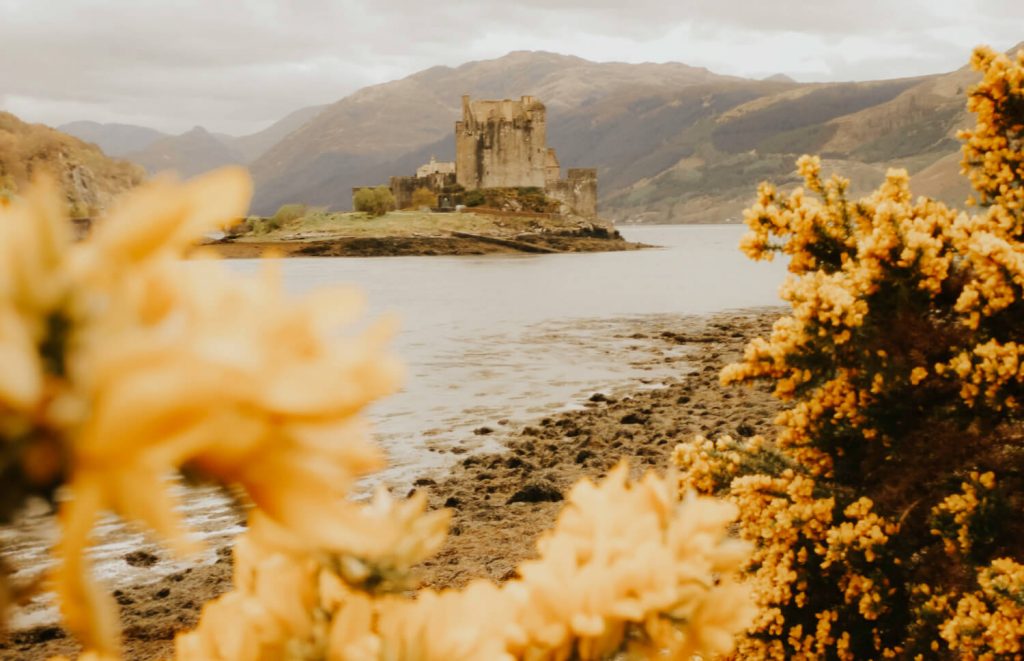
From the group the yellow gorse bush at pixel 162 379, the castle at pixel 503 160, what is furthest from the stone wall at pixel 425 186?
the yellow gorse bush at pixel 162 379

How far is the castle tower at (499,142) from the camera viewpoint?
89.4 meters

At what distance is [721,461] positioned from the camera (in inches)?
177

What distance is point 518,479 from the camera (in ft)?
35.3

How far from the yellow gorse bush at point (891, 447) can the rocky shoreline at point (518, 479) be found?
8.85 ft

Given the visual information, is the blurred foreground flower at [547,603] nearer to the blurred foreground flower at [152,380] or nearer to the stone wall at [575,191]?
the blurred foreground flower at [152,380]

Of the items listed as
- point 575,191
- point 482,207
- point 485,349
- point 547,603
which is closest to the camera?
point 547,603

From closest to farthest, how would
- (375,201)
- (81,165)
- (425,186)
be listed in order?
(81,165), (375,201), (425,186)

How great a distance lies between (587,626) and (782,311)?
3314 cm

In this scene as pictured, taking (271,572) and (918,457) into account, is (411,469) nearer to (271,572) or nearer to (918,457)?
(918,457)

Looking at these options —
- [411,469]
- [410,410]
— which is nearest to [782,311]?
[410,410]

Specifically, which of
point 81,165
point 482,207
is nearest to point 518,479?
point 81,165

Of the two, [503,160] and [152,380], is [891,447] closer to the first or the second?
[152,380]

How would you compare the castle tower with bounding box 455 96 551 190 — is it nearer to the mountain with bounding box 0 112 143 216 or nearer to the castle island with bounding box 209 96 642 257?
the castle island with bounding box 209 96 642 257

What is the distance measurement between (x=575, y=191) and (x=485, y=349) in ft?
234
